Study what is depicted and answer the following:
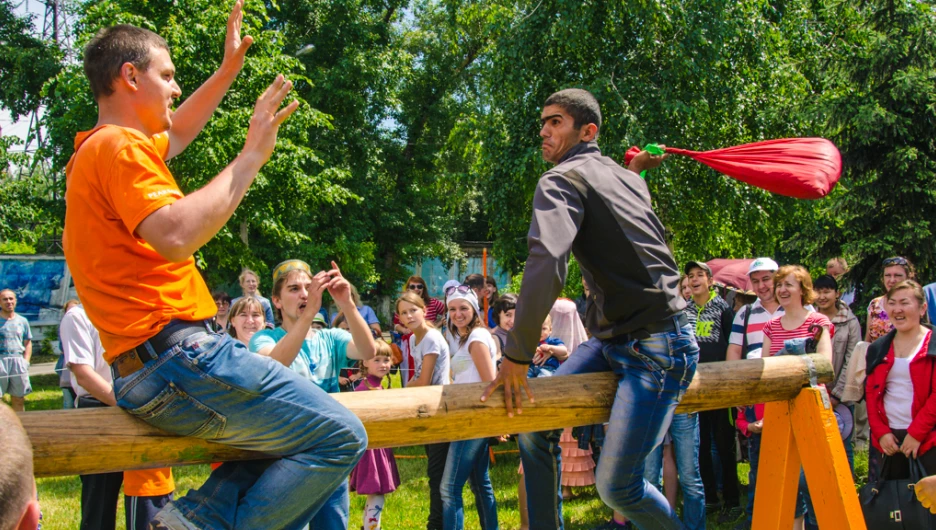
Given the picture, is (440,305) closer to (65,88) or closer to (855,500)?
(855,500)

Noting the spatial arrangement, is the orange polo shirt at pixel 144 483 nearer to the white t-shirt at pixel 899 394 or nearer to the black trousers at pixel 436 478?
the black trousers at pixel 436 478

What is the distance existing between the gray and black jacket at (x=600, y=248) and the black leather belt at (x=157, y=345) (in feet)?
4.37

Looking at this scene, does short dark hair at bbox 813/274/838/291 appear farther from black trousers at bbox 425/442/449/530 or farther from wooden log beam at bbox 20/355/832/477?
black trousers at bbox 425/442/449/530

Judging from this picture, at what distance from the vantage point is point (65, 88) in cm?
1253

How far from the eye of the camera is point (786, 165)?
3.69 meters

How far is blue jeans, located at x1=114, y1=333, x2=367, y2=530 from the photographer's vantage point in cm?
250

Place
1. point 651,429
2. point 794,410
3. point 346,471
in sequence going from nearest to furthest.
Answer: point 346,471, point 651,429, point 794,410

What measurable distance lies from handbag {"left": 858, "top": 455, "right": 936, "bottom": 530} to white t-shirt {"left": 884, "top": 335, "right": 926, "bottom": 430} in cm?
27

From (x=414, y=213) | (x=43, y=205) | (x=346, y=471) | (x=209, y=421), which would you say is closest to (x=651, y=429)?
(x=346, y=471)

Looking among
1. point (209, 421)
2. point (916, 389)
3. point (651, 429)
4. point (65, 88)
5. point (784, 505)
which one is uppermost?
point (65, 88)

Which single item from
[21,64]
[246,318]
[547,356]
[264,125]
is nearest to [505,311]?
[547,356]

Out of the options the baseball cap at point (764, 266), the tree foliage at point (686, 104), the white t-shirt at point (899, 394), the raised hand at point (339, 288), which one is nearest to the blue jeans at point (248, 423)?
the raised hand at point (339, 288)

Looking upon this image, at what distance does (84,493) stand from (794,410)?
14.4 feet

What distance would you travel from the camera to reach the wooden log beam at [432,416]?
2656 mm
